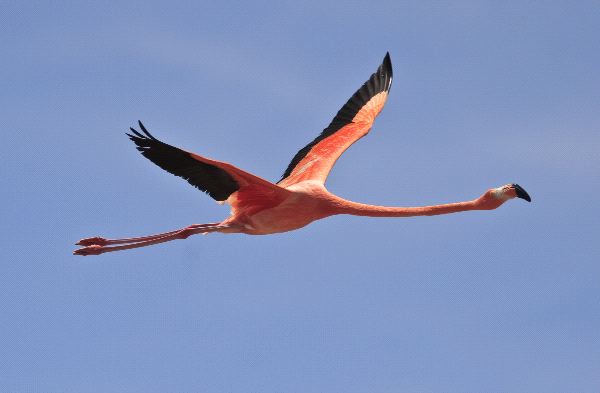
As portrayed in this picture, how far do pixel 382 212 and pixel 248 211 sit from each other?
2.17m

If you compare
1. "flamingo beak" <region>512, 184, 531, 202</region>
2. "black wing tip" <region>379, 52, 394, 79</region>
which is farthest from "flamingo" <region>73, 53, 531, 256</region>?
"black wing tip" <region>379, 52, 394, 79</region>

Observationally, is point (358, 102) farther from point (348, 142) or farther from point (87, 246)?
point (87, 246)

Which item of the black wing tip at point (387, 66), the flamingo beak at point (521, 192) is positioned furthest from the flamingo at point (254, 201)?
the black wing tip at point (387, 66)

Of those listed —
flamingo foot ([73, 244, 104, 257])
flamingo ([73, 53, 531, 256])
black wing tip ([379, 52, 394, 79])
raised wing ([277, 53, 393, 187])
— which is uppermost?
black wing tip ([379, 52, 394, 79])

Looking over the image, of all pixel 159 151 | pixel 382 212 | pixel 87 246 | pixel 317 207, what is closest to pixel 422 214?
pixel 382 212

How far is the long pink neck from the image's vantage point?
A: 17203 millimetres

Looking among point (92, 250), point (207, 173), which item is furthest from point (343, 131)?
point (92, 250)

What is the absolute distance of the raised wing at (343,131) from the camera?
1909 cm

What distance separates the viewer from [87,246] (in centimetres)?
1744

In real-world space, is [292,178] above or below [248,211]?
above

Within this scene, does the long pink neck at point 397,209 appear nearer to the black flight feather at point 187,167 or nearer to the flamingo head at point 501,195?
the flamingo head at point 501,195

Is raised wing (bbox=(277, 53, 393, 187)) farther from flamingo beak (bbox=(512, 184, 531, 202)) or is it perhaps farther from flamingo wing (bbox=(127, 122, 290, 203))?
flamingo beak (bbox=(512, 184, 531, 202))

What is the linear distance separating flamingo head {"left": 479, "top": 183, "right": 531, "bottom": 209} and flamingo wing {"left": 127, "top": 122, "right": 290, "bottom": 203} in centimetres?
315

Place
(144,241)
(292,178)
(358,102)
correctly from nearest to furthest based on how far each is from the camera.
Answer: (144,241)
(292,178)
(358,102)
